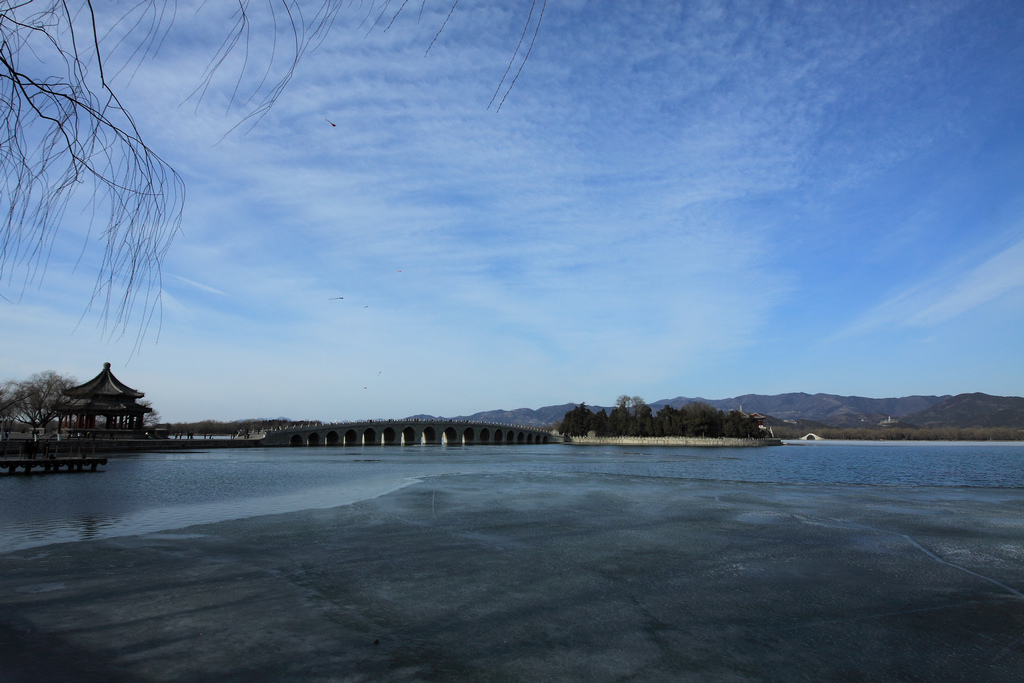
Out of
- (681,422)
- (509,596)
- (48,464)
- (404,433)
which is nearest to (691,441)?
(681,422)

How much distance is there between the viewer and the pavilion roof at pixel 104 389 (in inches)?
2803

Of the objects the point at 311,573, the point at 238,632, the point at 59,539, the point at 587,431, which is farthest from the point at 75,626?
the point at 587,431

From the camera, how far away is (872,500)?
22156mm

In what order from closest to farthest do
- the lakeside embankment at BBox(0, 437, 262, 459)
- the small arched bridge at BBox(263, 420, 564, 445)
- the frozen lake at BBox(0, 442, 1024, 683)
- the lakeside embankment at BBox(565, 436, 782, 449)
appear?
1. the frozen lake at BBox(0, 442, 1024, 683)
2. the lakeside embankment at BBox(0, 437, 262, 459)
3. the small arched bridge at BBox(263, 420, 564, 445)
4. the lakeside embankment at BBox(565, 436, 782, 449)

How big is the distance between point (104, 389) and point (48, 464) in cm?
4541

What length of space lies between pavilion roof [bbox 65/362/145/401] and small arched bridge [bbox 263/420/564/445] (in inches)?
1296

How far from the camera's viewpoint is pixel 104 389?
73.0 meters

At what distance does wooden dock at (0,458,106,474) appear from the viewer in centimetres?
3314

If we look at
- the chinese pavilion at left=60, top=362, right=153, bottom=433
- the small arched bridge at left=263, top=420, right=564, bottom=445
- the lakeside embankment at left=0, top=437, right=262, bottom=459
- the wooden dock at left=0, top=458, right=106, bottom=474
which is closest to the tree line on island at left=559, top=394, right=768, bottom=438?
the small arched bridge at left=263, top=420, right=564, bottom=445

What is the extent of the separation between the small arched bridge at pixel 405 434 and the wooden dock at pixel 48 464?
6980 centimetres

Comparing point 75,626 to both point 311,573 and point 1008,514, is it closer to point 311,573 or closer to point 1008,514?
point 311,573

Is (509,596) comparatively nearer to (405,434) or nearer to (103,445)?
(103,445)

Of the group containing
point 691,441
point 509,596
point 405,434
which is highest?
point 509,596

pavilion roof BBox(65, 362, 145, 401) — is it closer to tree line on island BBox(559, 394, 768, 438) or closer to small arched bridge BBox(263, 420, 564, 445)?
small arched bridge BBox(263, 420, 564, 445)
